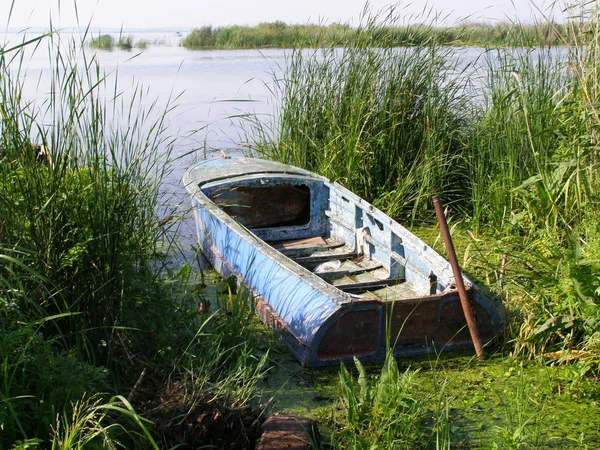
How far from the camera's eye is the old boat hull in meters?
4.14

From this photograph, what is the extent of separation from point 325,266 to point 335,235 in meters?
0.70

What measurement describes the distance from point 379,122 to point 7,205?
4194 mm

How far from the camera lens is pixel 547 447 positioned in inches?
132

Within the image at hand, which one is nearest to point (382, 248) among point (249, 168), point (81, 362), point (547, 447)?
point (249, 168)

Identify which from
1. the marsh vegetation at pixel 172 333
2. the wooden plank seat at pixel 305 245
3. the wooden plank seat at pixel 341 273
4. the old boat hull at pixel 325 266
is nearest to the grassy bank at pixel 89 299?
the marsh vegetation at pixel 172 333

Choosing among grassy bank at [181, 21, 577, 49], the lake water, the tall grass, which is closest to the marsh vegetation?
grassy bank at [181, 21, 577, 49]

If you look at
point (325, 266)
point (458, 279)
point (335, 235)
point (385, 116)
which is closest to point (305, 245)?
point (335, 235)

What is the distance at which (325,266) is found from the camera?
219 inches

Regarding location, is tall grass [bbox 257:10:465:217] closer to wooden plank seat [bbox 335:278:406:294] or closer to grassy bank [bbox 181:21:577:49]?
grassy bank [bbox 181:21:577:49]

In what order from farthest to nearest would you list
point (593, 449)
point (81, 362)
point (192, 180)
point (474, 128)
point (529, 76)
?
point (474, 128)
point (192, 180)
point (529, 76)
point (593, 449)
point (81, 362)

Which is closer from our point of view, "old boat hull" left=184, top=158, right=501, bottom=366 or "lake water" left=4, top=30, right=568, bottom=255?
"old boat hull" left=184, top=158, right=501, bottom=366

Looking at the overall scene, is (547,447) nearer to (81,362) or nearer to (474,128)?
(81,362)

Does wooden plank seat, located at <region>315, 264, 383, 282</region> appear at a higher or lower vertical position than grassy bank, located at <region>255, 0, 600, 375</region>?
lower

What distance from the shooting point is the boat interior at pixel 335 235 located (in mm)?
4953
